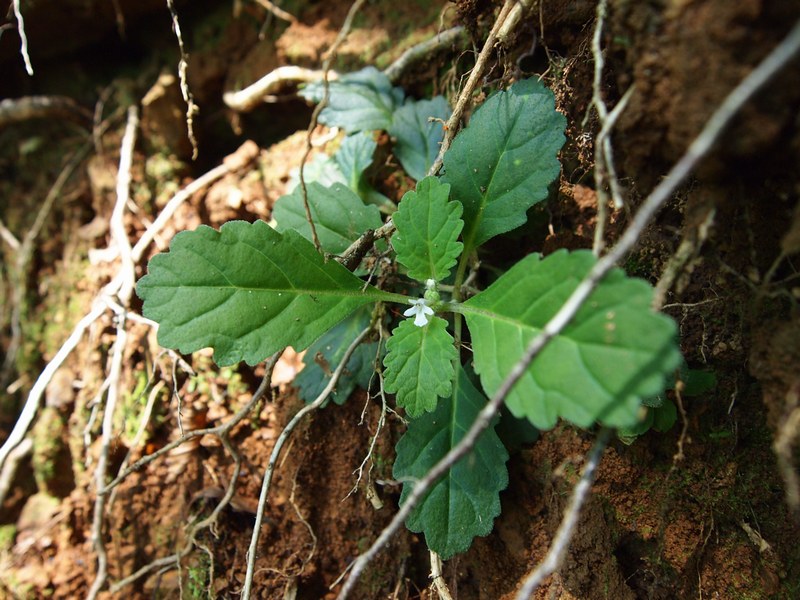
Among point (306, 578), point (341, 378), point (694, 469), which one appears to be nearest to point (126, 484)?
point (306, 578)

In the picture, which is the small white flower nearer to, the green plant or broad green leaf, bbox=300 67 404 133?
the green plant

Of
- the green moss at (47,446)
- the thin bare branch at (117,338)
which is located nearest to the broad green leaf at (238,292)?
the thin bare branch at (117,338)

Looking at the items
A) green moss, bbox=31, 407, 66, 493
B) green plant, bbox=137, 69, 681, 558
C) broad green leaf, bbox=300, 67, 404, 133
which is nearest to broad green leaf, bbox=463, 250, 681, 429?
green plant, bbox=137, 69, 681, 558

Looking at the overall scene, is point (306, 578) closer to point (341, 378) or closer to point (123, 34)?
point (341, 378)

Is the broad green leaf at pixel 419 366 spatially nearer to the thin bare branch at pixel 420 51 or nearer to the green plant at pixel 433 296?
the green plant at pixel 433 296

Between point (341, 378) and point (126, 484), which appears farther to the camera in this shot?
point (126, 484)

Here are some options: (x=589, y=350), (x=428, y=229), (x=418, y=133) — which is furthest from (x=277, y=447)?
(x=418, y=133)
